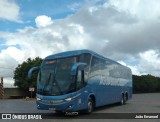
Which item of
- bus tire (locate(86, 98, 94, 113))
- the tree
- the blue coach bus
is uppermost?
the tree

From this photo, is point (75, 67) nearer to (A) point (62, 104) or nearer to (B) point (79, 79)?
(B) point (79, 79)

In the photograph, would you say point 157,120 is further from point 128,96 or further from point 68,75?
point 128,96

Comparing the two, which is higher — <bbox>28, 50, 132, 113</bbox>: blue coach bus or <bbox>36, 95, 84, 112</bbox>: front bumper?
<bbox>28, 50, 132, 113</bbox>: blue coach bus

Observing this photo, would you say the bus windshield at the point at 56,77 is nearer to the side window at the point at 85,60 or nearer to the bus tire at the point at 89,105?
the side window at the point at 85,60

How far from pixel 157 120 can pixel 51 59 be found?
6163 millimetres

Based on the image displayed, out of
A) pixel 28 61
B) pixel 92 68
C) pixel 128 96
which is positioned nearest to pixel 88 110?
pixel 92 68

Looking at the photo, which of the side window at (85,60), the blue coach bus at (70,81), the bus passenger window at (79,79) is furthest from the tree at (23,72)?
the bus passenger window at (79,79)

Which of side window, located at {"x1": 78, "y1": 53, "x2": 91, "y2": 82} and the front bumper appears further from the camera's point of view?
side window, located at {"x1": 78, "y1": 53, "x2": 91, "y2": 82}

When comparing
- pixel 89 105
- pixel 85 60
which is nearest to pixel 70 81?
pixel 85 60

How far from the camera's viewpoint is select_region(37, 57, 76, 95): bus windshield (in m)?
17.2

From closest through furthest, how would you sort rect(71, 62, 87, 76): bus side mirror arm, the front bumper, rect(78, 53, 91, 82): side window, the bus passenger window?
rect(71, 62, 87, 76): bus side mirror arm → the front bumper → the bus passenger window → rect(78, 53, 91, 82): side window

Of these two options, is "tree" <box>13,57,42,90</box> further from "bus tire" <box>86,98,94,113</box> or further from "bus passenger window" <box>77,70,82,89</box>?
"bus passenger window" <box>77,70,82,89</box>

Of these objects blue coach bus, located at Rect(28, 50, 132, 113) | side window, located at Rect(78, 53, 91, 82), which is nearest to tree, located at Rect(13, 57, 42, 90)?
blue coach bus, located at Rect(28, 50, 132, 113)

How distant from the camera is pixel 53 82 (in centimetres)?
1739
